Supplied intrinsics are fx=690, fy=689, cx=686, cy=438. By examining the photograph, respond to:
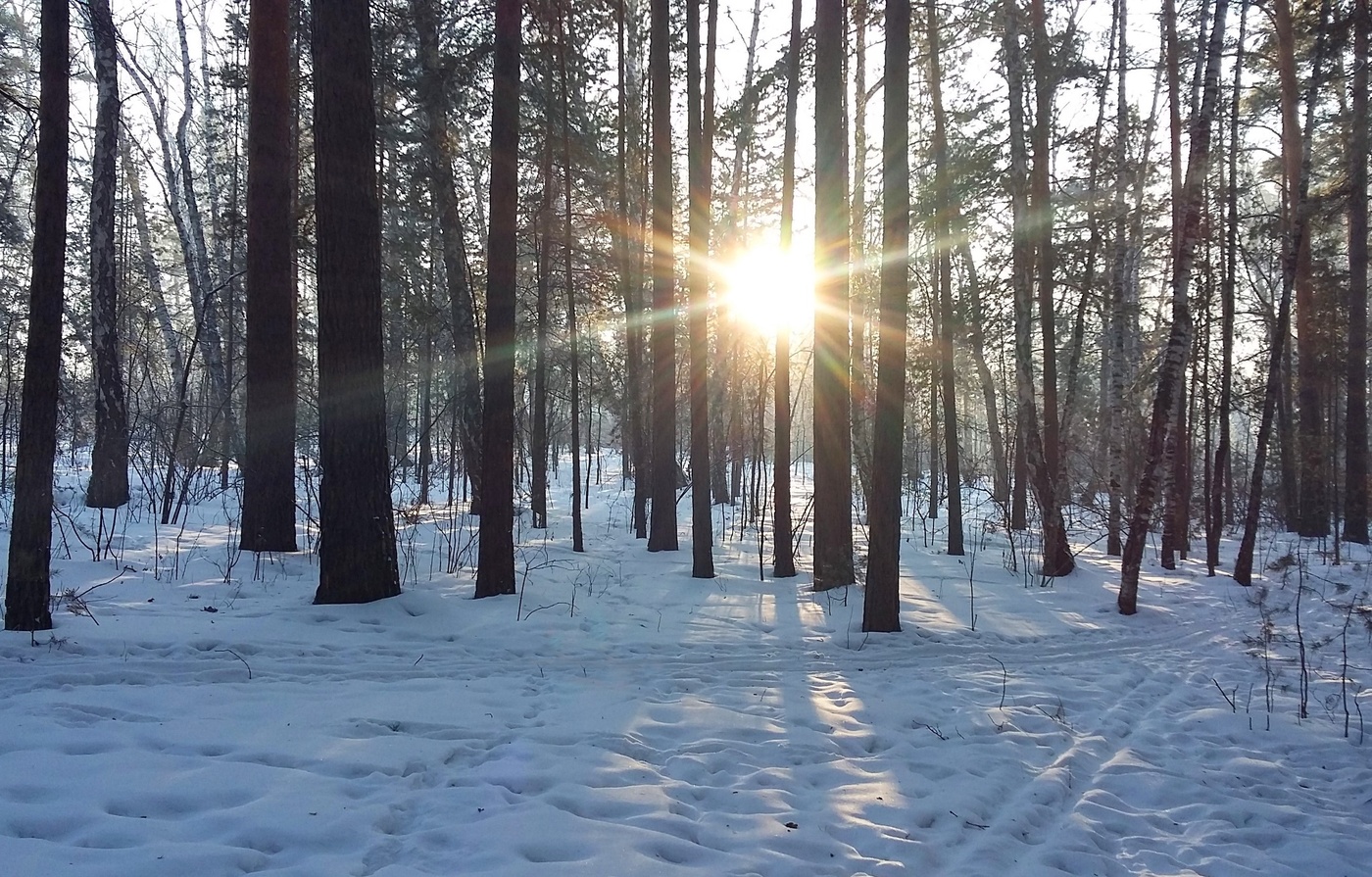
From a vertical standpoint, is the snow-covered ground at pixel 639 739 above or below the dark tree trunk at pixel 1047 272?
below

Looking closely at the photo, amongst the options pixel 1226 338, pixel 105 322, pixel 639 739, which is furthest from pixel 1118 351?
pixel 105 322

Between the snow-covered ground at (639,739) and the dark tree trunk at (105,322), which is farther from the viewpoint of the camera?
the dark tree trunk at (105,322)

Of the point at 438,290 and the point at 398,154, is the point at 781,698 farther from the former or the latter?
the point at 438,290

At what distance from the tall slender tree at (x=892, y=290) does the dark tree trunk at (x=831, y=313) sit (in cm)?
200

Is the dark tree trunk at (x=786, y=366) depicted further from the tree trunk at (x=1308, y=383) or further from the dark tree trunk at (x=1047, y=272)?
the tree trunk at (x=1308, y=383)

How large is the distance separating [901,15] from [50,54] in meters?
6.26

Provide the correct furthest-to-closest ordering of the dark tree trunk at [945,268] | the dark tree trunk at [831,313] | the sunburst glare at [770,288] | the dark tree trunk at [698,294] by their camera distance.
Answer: the dark tree trunk at [945,268] → the sunburst glare at [770,288] → the dark tree trunk at [698,294] → the dark tree trunk at [831,313]

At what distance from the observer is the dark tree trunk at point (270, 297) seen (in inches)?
328

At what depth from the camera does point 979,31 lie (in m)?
10.5

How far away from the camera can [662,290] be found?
34.8 ft

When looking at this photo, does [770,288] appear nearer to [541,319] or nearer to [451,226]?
[541,319]

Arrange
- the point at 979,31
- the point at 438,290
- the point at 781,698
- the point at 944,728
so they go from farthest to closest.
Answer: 1. the point at 438,290
2. the point at 979,31
3. the point at 781,698
4. the point at 944,728

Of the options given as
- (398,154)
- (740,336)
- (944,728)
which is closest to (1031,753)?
(944,728)

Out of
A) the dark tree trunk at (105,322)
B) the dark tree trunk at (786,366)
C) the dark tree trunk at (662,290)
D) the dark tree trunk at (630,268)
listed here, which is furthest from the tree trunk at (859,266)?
the dark tree trunk at (105,322)
